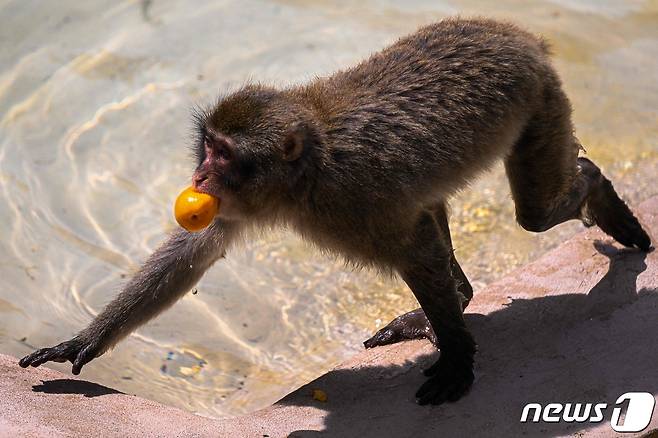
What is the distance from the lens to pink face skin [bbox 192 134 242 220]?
4.66m

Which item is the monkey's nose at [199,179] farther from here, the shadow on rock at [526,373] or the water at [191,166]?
the water at [191,166]

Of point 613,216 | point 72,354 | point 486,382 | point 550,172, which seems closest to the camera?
point 486,382

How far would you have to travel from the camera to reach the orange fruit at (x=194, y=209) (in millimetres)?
4586

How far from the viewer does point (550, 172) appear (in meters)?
5.60

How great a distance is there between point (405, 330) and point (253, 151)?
167cm

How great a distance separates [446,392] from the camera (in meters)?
5.09

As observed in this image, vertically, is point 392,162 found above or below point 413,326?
above

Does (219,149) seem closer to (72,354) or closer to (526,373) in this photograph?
(72,354)

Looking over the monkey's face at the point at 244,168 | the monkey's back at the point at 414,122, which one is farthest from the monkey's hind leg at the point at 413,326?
the monkey's face at the point at 244,168

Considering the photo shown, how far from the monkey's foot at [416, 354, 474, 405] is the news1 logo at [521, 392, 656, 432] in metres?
0.34

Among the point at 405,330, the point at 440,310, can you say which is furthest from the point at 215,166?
the point at 405,330

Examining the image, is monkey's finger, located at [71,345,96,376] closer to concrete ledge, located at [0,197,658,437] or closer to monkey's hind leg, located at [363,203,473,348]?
concrete ledge, located at [0,197,658,437]

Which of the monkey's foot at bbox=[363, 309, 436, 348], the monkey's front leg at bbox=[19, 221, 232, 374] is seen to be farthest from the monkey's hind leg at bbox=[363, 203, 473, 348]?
the monkey's front leg at bbox=[19, 221, 232, 374]

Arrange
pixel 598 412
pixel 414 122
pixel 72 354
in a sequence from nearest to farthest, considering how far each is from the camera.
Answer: pixel 598 412, pixel 414 122, pixel 72 354
